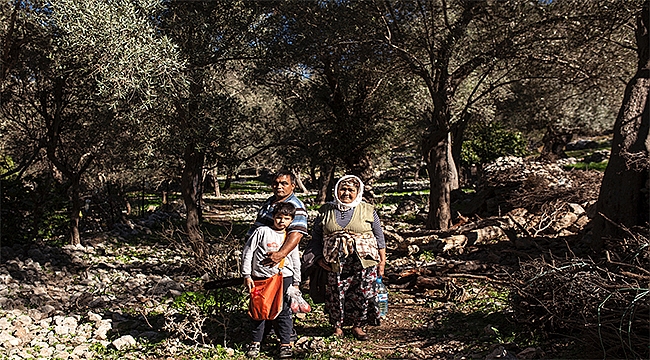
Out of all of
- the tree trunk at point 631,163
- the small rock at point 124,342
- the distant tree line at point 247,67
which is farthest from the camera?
the distant tree line at point 247,67

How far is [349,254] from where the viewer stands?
5.89 m

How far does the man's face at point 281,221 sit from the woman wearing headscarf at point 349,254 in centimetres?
55

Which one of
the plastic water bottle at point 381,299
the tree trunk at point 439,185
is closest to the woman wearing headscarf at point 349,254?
the plastic water bottle at point 381,299

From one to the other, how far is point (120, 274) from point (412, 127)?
11.5 meters

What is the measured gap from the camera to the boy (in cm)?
550

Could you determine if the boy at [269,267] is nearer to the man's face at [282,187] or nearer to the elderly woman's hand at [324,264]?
the man's face at [282,187]

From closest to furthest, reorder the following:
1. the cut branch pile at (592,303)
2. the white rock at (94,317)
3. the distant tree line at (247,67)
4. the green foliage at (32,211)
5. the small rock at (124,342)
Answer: the cut branch pile at (592,303)
the small rock at (124,342)
the white rock at (94,317)
the distant tree line at (247,67)
the green foliage at (32,211)

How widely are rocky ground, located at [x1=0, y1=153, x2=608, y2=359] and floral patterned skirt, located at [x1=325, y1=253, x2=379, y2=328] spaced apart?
280 millimetres

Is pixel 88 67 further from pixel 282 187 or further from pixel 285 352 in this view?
pixel 285 352

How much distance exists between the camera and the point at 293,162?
569 inches

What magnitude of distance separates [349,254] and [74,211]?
27.7ft

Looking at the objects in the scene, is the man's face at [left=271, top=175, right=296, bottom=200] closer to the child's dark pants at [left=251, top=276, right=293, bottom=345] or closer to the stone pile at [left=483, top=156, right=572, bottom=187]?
the child's dark pants at [left=251, top=276, right=293, bottom=345]

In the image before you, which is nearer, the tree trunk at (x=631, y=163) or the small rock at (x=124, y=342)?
the small rock at (x=124, y=342)

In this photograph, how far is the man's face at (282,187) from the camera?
5.64 metres
